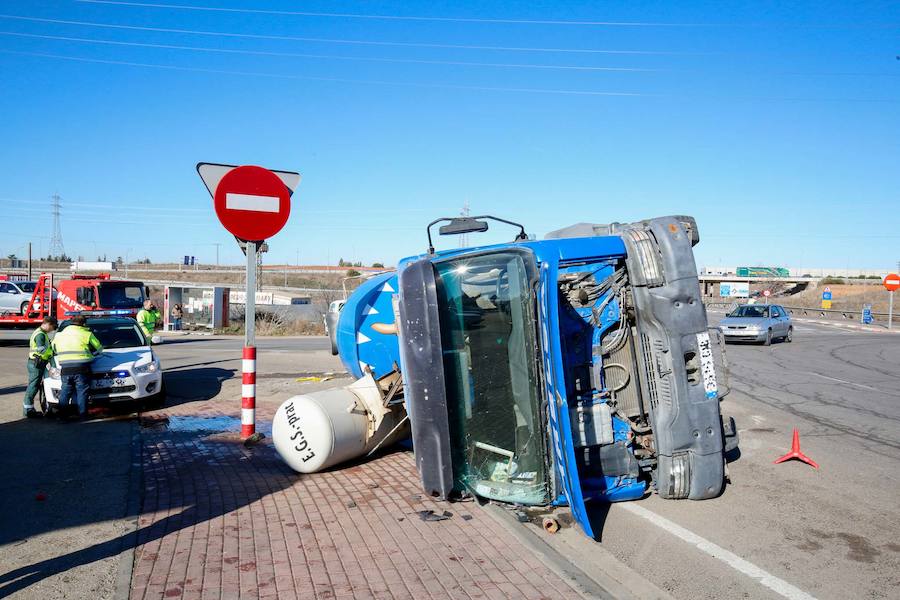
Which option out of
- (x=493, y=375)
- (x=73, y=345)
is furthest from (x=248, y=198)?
(x=73, y=345)

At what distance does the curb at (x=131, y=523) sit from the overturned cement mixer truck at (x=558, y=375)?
1.33 m

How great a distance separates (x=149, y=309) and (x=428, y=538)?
14027 mm

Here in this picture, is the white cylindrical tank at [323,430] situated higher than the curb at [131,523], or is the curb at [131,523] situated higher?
the white cylindrical tank at [323,430]

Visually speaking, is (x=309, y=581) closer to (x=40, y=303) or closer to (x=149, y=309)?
(x=149, y=309)

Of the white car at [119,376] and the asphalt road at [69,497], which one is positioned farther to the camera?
the white car at [119,376]

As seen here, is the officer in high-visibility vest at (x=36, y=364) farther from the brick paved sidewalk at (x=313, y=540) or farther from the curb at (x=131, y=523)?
the brick paved sidewalk at (x=313, y=540)

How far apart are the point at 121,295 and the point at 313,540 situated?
2031 centimetres

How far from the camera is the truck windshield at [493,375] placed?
5.10 meters

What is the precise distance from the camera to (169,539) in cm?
479

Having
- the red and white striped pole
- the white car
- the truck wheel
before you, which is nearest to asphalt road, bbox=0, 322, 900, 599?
the white car

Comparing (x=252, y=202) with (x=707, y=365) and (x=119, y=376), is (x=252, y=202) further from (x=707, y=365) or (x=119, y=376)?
(x=707, y=365)

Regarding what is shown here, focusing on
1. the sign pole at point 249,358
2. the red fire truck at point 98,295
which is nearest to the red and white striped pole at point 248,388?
the sign pole at point 249,358

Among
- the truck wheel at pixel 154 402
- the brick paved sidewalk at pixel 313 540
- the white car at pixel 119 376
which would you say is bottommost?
the brick paved sidewalk at pixel 313 540

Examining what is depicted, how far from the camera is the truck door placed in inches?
189
